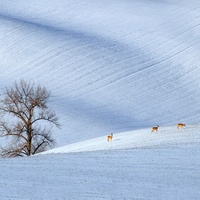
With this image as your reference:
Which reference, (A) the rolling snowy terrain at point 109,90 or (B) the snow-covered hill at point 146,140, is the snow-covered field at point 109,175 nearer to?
(A) the rolling snowy terrain at point 109,90

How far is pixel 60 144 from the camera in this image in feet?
108

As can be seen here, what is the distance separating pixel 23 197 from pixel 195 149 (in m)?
7.27

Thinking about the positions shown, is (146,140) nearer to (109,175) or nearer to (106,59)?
(109,175)

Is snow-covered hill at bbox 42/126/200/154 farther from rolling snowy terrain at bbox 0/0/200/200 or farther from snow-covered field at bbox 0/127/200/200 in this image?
snow-covered field at bbox 0/127/200/200

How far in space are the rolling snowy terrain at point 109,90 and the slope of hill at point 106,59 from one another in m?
0.07

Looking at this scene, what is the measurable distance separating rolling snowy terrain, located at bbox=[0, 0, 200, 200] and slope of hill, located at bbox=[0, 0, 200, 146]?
72mm

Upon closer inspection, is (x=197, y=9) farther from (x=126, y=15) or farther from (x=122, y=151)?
(x=122, y=151)

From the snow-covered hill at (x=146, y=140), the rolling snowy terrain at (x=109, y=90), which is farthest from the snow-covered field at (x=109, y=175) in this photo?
the snow-covered hill at (x=146, y=140)

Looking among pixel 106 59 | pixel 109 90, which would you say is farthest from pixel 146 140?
pixel 106 59

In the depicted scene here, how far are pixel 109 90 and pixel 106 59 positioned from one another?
496cm

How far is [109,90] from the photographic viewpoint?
41.6 m

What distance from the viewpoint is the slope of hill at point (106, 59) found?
37.7m

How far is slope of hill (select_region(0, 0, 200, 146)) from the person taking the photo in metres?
37.7

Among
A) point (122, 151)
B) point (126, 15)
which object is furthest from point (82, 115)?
point (126, 15)
